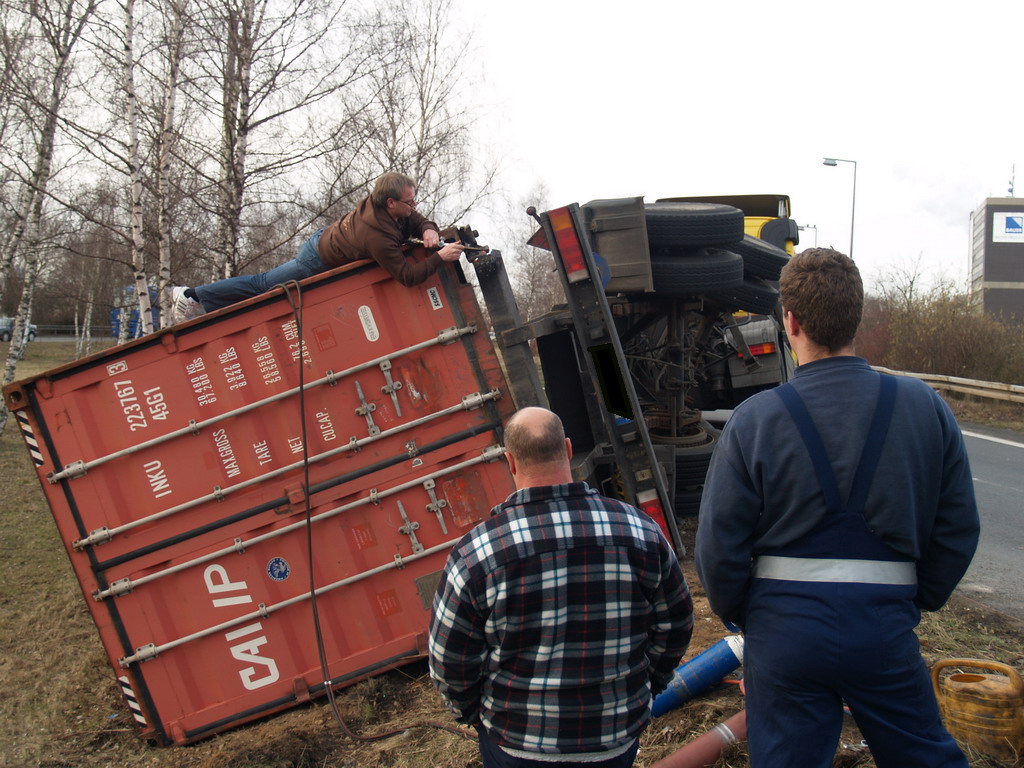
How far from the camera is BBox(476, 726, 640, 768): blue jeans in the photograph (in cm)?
201

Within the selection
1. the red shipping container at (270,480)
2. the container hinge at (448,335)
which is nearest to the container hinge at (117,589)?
the red shipping container at (270,480)

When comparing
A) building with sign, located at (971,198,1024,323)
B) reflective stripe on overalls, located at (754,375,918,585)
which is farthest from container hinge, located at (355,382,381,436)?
building with sign, located at (971,198,1024,323)

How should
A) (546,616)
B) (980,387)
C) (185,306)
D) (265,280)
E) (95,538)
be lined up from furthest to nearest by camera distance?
(980,387), (185,306), (265,280), (95,538), (546,616)

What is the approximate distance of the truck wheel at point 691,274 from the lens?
5.55 m

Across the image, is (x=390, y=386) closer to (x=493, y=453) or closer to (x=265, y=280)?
(x=493, y=453)

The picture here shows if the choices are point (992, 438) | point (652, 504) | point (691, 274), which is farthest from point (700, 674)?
point (992, 438)

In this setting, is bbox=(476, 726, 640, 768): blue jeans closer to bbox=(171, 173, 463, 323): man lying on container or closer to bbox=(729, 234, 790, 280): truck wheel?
bbox=(171, 173, 463, 323): man lying on container

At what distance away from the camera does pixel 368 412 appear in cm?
432

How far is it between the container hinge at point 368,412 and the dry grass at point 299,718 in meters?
1.41

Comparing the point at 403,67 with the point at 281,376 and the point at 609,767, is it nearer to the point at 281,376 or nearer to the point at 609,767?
the point at 281,376

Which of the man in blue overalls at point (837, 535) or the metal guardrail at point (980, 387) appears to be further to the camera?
the metal guardrail at point (980, 387)

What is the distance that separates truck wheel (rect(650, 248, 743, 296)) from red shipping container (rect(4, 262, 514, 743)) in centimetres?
176

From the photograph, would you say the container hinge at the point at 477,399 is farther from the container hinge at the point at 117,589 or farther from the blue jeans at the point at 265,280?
the container hinge at the point at 117,589

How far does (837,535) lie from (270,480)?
316 cm
